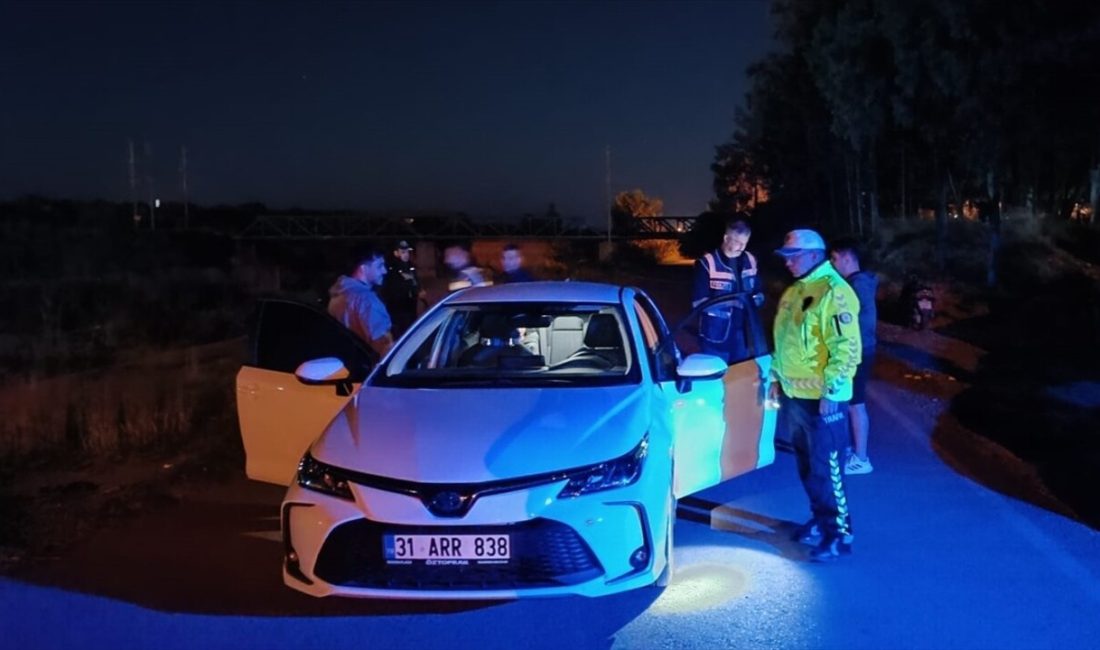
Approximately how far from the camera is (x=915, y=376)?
48.0 ft

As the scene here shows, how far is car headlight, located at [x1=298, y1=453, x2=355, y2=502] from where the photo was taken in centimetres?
490

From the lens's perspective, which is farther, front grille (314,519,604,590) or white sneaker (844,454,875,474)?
white sneaker (844,454,875,474)

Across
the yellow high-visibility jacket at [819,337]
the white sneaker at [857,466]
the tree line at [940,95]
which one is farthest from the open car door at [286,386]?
the tree line at [940,95]

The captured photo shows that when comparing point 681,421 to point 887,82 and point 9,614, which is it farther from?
→ point 887,82

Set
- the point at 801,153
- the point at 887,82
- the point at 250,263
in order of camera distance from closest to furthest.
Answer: the point at 887,82
the point at 801,153
the point at 250,263

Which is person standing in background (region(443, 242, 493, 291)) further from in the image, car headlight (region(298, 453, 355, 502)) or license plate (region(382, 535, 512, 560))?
license plate (region(382, 535, 512, 560))

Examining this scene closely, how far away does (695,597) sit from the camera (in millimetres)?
5574

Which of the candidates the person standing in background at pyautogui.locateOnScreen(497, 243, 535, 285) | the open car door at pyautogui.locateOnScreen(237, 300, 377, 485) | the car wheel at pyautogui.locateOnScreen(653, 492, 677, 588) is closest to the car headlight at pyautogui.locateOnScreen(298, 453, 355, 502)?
the open car door at pyautogui.locateOnScreen(237, 300, 377, 485)

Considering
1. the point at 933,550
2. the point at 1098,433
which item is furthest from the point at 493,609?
the point at 1098,433

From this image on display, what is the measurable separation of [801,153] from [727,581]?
4478 cm

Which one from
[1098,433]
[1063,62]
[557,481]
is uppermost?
[1063,62]

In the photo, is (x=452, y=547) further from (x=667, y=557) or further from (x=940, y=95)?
(x=940, y=95)

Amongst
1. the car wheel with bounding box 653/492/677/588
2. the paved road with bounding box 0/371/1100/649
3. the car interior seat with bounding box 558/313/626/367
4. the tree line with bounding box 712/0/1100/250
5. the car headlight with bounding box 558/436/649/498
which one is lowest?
the paved road with bounding box 0/371/1100/649

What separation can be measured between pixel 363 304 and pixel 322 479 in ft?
11.5
